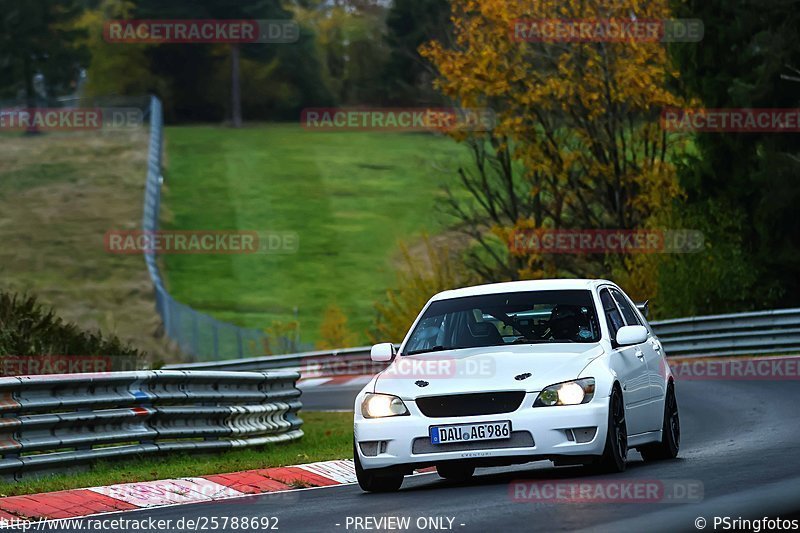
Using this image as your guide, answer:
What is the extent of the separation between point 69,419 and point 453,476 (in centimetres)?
325

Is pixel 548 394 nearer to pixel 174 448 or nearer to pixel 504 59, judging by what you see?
pixel 174 448

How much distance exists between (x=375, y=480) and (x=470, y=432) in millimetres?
929

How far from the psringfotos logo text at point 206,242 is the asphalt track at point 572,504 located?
57.8 m

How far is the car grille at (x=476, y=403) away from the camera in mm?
11961

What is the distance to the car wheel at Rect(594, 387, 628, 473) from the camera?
12.0m

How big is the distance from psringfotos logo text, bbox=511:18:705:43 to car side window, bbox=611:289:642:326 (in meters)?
26.9

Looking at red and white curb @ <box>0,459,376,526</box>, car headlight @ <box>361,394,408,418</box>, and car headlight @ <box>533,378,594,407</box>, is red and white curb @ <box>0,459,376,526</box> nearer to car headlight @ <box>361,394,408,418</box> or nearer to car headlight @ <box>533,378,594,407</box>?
car headlight @ <box>361,394,408,418</box>

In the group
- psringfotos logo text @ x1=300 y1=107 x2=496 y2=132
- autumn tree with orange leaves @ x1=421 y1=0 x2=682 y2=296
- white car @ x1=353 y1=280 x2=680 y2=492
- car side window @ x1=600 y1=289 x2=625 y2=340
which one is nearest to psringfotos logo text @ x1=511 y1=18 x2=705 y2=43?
autumn tree with orange leaves @ x1=421 y1=0 x2=682 y2=296

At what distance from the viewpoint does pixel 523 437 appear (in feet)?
38.9

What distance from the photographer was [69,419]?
14.0 m

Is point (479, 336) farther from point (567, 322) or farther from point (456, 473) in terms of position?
point (456, 473)

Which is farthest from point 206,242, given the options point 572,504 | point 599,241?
point 572,504

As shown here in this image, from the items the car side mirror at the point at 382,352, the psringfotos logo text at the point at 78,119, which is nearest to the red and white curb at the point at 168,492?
the car side mirror at the point at 382,352

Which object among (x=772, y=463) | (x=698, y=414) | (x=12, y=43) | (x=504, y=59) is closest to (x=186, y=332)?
(x=504, y=59)
